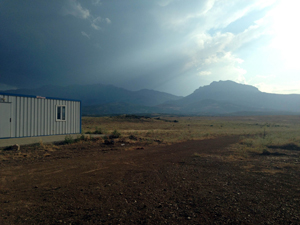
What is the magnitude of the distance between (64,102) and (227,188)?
52.9ft

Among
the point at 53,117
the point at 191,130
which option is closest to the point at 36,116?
the point at 53,117

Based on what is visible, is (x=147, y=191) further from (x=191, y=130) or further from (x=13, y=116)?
(x=191, y=130)

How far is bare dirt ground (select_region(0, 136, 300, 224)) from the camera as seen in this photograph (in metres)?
4.02

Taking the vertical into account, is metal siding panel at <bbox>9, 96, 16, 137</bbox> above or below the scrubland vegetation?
above

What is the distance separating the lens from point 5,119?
47.5 feet

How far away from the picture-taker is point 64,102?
1800 cm

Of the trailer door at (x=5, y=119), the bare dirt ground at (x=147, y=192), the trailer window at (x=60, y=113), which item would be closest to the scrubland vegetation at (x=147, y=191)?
the bare dirt ground at (x=147, y=192)

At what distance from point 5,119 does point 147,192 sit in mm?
13962

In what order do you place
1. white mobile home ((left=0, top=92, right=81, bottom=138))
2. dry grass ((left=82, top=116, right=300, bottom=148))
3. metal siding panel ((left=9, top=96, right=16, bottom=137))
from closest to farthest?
white mobile home ((left=0, top=92, right=81, bottom=138)) < metal siding panel ((left=9, top=96, right=16, bottom=137)) < dry grass ((left=82, top=116, right=300, bottom=148))

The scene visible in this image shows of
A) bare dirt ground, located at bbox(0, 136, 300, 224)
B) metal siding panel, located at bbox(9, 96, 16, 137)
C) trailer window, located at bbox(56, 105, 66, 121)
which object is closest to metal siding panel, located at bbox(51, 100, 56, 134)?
trailer window, located at bbox(56, 105, 66, 121)

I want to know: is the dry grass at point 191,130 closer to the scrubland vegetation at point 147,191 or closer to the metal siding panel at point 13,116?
the scrubland vegetation at point 147,191

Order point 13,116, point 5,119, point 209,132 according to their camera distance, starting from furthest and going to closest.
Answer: point 209,132, point 13,116, point 5,119

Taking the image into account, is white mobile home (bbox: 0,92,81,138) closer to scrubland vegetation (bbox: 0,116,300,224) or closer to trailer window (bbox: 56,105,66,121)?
trailer window (bbox: 56,105,66,121)

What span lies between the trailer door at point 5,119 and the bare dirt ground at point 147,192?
7007 millimetres
